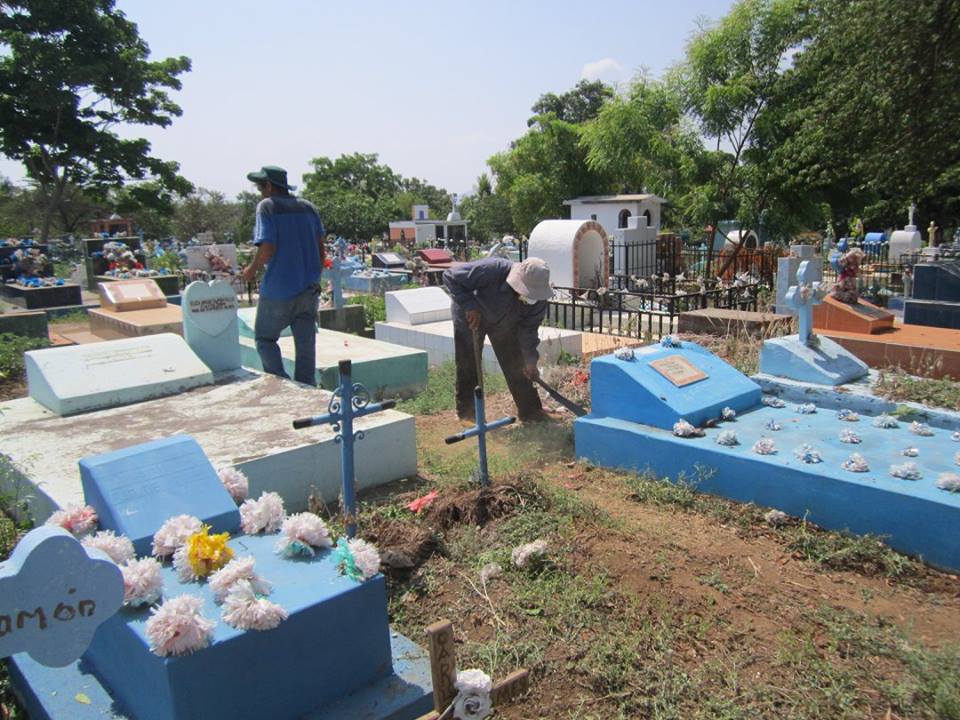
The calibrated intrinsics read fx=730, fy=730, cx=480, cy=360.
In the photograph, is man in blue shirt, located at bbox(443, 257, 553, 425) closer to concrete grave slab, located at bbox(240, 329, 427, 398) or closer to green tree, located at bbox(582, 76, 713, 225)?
concrete grave slab, located at bbox(240, 329, 427, 398)

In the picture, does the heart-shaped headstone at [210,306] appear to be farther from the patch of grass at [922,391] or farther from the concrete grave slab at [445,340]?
the patch of grass at [922,391]

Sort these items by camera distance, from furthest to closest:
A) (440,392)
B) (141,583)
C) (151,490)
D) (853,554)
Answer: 1. (440,392)
2. (853,554)
3. (151,490)
4. (141,583)

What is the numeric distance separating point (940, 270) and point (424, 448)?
26.8 feet

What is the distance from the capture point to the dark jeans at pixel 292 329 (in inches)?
235

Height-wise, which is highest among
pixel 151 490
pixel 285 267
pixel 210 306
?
pixel 285 267

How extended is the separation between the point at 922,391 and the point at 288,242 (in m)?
4.85

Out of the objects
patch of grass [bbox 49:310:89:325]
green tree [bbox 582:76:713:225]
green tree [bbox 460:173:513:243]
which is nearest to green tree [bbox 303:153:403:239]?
green tree [bbox 460:173:513:243]

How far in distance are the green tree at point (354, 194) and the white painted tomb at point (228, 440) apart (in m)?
35.5

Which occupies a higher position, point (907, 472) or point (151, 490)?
point (151, 490)

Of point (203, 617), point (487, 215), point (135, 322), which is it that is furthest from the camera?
point (487, 215)

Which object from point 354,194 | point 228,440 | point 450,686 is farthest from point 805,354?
point 354,194

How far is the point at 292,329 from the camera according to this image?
611 centimetres

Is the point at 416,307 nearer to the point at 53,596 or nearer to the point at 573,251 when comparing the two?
the point at 573,251

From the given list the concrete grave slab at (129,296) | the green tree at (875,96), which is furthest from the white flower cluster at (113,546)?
the green tree at (875,96)
